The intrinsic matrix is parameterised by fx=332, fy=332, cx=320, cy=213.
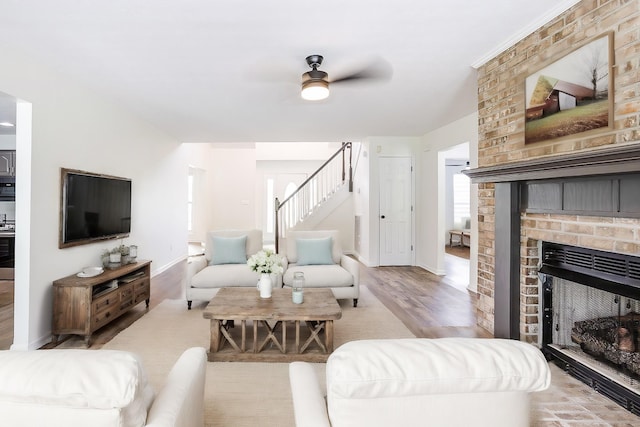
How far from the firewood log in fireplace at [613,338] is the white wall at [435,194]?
231cm

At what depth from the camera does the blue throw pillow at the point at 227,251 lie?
4254mm

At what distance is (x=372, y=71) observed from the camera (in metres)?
3.03

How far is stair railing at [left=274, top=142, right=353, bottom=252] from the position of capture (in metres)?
7.66

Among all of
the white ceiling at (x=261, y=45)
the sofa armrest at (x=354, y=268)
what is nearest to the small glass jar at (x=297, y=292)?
the sofa armrest at (x=354, y=268)

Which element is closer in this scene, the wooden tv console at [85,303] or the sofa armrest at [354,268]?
the wooden tv console at [85,303]

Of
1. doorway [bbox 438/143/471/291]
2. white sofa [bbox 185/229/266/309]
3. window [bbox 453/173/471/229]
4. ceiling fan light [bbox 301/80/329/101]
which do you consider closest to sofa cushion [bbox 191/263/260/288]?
white sofa [bbox 185/229/266/309]

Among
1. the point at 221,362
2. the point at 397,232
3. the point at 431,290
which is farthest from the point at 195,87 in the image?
the point at 397,232

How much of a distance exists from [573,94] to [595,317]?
1.56m

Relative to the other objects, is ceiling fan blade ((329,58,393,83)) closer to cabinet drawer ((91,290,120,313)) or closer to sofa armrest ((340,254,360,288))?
sofa armrest ((340,254,360,288))

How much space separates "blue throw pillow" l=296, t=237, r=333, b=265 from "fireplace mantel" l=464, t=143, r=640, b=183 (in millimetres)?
2257

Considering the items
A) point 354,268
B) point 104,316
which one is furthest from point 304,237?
point 104,316

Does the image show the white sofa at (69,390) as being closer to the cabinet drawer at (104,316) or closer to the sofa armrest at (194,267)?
the cabinet drawer at (104,316)

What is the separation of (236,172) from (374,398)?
9131 millimetres

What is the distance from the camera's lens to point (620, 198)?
1.89 meters
